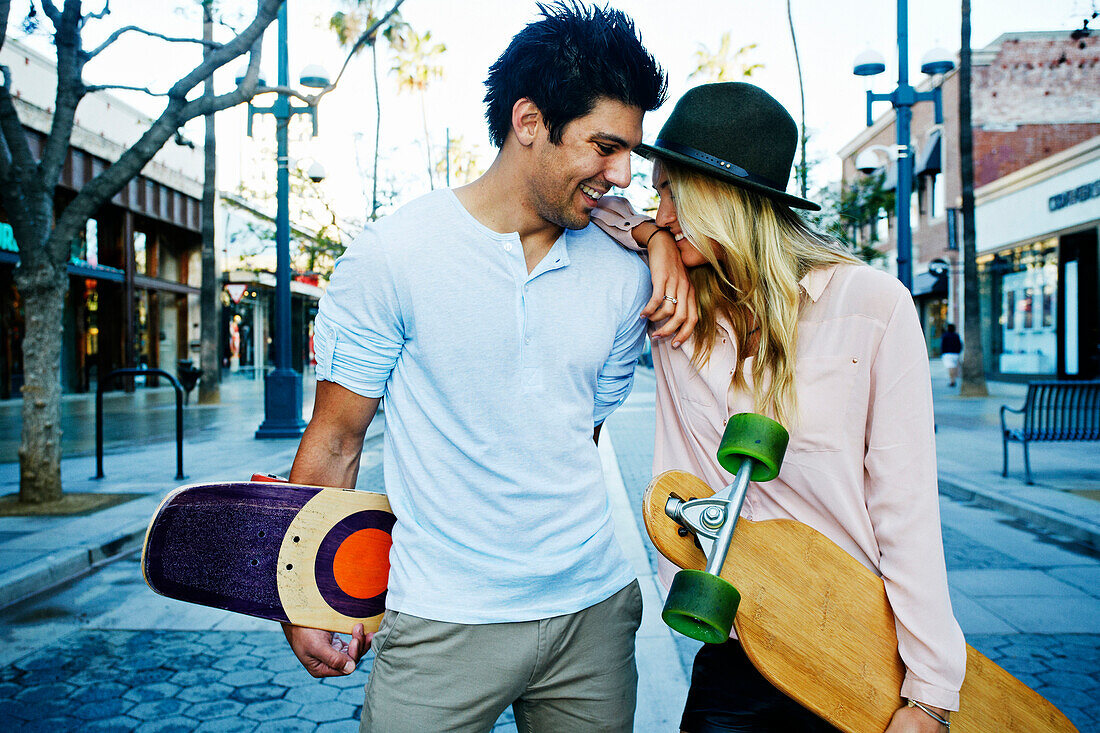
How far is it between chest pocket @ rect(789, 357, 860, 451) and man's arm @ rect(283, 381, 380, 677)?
91 cm

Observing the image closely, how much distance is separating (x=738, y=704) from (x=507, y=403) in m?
0.77

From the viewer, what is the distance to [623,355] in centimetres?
199

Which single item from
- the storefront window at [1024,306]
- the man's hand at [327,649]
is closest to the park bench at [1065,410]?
the man's hand at [327,649]

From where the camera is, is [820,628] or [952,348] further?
[952,348]

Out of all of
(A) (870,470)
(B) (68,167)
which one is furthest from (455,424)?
(B) (68,167)

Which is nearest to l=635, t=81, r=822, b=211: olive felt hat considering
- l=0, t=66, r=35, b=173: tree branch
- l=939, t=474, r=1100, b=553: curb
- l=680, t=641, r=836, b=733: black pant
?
l=680, t=641, r=836, b=733: black pant

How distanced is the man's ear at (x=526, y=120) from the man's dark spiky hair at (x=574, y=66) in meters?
0.01

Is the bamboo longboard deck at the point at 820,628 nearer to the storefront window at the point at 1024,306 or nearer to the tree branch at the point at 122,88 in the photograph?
the tree branch at the point at 122,88

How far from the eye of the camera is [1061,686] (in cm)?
385

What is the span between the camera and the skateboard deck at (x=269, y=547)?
1862mm

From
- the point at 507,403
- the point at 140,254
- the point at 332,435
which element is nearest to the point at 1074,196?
the point at 507,403

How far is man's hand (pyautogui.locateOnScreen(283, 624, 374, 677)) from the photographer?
184 cm

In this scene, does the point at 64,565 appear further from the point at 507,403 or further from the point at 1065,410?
the point at 1065,410

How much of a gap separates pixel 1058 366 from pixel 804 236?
2444 centimetres
